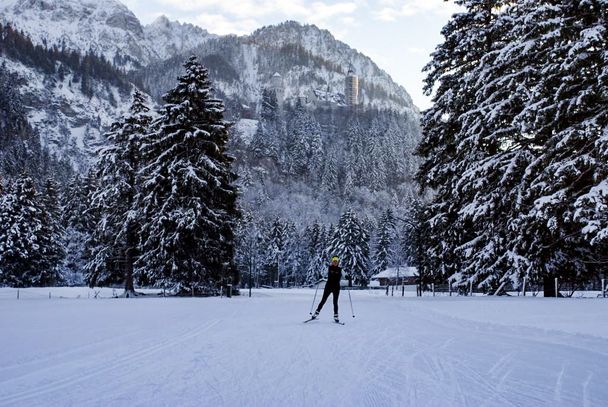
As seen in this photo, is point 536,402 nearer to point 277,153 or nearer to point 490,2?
point 490,2

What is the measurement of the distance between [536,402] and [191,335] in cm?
658

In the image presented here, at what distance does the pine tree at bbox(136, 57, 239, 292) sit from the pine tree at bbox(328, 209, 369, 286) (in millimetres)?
43105

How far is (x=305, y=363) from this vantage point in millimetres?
6824

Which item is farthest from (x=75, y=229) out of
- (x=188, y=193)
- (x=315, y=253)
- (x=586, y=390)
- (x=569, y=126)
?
(x=586, y=390)

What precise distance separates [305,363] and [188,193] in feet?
75.3

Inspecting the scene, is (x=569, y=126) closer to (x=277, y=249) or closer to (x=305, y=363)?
(x=305, y=363)

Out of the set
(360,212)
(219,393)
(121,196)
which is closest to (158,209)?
(121,196)

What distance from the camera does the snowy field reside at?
16.3ft

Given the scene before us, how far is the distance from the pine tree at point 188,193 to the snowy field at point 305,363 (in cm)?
1558

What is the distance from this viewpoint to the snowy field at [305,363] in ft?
16.3

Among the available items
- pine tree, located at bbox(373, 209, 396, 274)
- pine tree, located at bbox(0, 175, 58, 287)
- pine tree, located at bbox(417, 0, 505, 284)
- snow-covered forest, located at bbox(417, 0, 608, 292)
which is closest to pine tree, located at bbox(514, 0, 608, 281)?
snow-covered forest, located at bbox(417, 0, 608, 292)

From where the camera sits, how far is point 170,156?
29.1 meters

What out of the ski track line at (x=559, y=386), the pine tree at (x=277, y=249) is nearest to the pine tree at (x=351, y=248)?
the pine tree at (x=277, y=249)

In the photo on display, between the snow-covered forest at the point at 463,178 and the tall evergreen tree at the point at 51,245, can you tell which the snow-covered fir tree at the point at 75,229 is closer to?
the snow-covered forest at the point at 463,178
